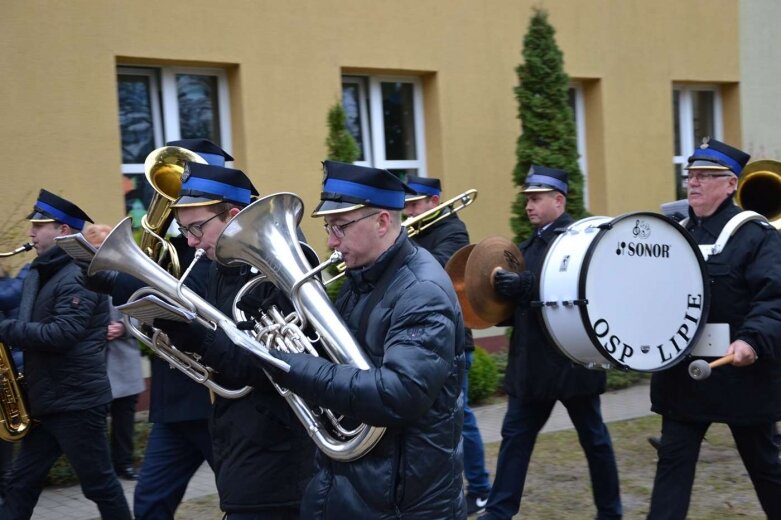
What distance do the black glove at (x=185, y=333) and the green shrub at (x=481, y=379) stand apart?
19.6ft

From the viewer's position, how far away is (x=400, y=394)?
277 cm

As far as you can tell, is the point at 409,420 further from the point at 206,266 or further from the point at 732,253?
the point at 732,253

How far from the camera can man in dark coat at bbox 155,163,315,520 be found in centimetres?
367

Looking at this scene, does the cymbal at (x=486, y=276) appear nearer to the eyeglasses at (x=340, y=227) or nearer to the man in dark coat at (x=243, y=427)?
the man in dark coat at (x=243, y=427)

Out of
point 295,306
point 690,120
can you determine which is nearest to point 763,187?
point 295,306

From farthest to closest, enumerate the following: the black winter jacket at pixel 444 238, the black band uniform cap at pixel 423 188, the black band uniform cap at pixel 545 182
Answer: the black band uniform cap at pixel 423 188, the black winter jacket at pixel 444 238, the black band uniform cap at pixel 545 182

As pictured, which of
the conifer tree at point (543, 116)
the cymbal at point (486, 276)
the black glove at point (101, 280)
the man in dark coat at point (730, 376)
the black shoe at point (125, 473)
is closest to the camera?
the black glove at point (101, 280)

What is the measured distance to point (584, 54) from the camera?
454 inches

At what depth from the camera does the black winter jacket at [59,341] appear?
5.20 meters

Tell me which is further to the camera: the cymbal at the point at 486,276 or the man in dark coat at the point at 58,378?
the cymbal at the point at 486,276

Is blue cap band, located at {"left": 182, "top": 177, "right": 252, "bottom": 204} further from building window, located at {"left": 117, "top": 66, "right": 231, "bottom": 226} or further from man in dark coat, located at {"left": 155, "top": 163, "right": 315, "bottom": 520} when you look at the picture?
building window, located at {"left": 117, "top": 66, "right": 231, "bottom": 226}

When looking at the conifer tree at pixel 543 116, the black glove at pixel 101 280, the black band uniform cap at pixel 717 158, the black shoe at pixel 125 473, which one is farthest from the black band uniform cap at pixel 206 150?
the conifer tree at pixel 543 116

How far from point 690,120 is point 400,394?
1128cm

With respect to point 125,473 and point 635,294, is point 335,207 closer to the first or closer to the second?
point 635,294
